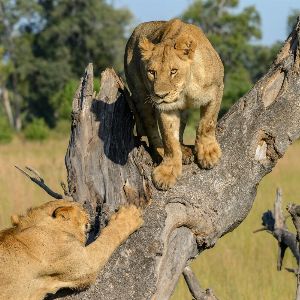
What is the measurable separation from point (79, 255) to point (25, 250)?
247 millimetres

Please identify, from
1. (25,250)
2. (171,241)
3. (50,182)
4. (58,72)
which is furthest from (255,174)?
(58,72)

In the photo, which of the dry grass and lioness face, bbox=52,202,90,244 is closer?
lioness face, bbox=52,202,90,244

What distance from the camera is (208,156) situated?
151 inches

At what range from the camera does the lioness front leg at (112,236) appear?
3547mm

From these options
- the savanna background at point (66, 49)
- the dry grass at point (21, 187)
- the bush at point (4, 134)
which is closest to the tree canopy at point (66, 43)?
the savanna background at point (66, 49)

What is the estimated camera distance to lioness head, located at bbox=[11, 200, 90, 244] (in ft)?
12.0

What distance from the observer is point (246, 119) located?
12.8ft

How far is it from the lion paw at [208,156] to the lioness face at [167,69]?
1.21ft

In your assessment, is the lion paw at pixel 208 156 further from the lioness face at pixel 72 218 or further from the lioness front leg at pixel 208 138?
the lioness face at pixel 72 218

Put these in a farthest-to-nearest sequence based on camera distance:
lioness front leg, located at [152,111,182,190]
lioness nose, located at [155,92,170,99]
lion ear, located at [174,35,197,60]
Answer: lion ear, located at [174,35,197,60] < lioness nose, located at [155,92,170,99] < lioness front leg, located at [152,111,182,190]

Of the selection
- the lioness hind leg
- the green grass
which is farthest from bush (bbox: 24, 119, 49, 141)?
the lioness hind leg

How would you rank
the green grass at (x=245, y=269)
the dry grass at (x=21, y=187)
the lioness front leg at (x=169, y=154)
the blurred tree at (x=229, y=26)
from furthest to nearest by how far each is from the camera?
the blurred tree at (x=229, y=26)
the dry grass at (x=21, y=187)
the green grass at (x=245, y=269)
the lioness front leg at (x=169, y=154)

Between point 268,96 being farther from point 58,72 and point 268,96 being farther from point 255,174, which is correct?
point 58,72

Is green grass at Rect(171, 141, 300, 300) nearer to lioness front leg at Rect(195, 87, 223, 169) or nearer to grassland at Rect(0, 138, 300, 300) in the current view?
grassland at Rect(0, 138, 300, 300)
